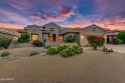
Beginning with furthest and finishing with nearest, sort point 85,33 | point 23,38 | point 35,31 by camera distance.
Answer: point 85,33
point 35,31
point 23,38


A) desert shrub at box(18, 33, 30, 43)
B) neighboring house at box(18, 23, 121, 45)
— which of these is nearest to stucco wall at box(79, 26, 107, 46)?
neighboring house at box(18, 23, 121, 45)

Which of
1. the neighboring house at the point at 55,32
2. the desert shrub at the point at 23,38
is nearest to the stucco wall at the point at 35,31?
the neighboring house at the point at 55,32

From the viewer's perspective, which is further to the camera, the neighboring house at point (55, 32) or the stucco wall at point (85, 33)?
the stucco wall at point (85, 33)

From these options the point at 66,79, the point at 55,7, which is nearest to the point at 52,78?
the point at 66,79

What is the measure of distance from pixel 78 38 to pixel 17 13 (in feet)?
52.3

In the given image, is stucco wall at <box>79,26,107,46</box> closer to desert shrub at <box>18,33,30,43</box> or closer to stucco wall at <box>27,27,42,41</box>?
stucco wall at <box>27,27,42,41</box>

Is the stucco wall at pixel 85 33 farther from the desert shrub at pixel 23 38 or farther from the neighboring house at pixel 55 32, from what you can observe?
the desert shrub at pixel 23 38

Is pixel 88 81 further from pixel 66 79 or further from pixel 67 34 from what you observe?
pixel 67 34

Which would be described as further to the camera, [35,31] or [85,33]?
[85,33]

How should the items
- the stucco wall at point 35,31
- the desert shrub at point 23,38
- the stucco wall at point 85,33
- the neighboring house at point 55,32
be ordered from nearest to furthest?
the desert shrub at point 23,38
the stucco wall at point 35,31
the neighboring house at point 55,32
the stucco wall at point 85,33

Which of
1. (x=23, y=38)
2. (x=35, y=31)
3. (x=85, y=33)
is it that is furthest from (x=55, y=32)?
(x=23, y=38)

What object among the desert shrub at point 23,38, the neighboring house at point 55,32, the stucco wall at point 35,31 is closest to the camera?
the desert shrub at point 23,38

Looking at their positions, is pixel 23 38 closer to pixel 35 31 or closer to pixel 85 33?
pixel 35 31

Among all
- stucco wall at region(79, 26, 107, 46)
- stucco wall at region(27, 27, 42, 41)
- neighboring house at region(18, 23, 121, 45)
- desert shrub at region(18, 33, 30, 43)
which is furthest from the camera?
stucco wall at region(79, 26, 107, 46)
